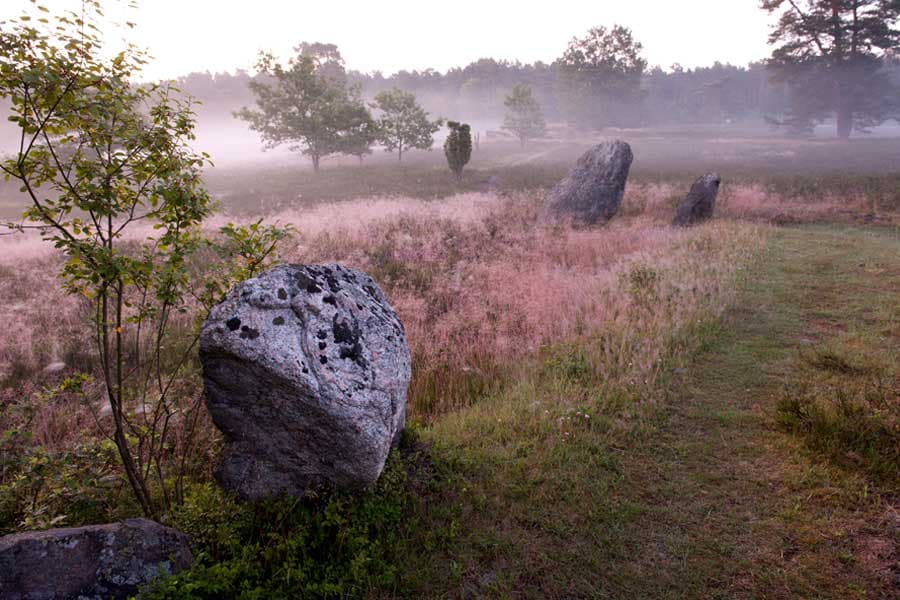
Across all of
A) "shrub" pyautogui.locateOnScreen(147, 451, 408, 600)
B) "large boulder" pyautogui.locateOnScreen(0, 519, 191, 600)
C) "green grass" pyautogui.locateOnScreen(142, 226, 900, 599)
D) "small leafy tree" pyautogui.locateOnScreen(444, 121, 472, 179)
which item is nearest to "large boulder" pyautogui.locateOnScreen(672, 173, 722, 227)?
"green grass" pyautogui.locateOnScreen(142, 226, 900, 599)

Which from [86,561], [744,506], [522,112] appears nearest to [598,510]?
[744,506]

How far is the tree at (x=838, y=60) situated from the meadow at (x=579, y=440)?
54.5 m

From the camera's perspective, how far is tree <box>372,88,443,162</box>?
40.9 metres

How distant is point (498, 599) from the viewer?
3432 mm

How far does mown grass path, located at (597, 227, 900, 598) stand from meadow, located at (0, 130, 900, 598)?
0.02 metres

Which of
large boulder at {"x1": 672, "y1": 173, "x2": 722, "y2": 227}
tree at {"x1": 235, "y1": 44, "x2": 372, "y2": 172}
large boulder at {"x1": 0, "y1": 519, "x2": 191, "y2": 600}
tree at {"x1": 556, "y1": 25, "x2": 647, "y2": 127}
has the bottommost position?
large boulder at {"x1": 0, "y1": 519, "x2": 191, "y2": 600}

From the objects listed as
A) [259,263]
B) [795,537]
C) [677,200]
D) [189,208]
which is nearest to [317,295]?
[259,263]

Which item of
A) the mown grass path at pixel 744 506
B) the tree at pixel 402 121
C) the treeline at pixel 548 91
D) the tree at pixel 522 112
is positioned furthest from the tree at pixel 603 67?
the mown grass path at pixel 744 506

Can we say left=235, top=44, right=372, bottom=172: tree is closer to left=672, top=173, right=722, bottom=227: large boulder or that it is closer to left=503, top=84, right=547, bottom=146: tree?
left=672, top=173, right=722, bottom=227: large boulder

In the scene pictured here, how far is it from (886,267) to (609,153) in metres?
10.4

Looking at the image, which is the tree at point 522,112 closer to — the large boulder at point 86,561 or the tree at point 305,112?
the tree at point 305,112

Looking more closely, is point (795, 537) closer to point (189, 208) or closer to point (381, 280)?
point (189, 208)

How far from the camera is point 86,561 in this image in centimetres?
291

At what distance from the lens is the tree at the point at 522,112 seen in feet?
213
